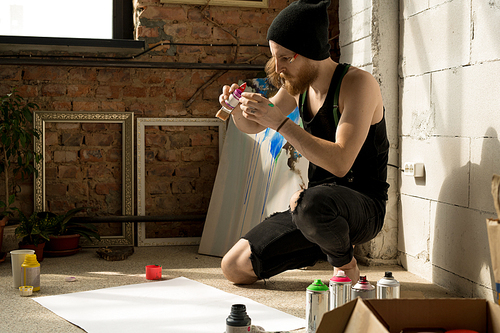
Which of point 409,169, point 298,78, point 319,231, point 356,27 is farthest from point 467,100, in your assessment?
point 356,27

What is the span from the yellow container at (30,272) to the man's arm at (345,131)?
1.17 meters

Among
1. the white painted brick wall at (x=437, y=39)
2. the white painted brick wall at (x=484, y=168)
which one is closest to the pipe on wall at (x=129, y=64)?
the white painted brick wall at (x=437, y=39)

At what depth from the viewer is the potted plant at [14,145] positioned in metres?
2.97

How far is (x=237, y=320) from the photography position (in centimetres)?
143

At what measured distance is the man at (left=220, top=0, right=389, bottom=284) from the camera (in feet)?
6.56

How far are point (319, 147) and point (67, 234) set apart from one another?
1925 millimetres

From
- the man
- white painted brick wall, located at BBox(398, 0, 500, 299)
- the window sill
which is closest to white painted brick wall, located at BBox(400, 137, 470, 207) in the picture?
white painted brick wall, located at BBox(398, 0, 500, 299)

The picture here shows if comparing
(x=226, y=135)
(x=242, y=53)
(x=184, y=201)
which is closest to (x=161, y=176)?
(x=184, y=201)

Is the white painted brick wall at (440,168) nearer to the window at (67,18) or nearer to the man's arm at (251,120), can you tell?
the man's arm at (251,120)

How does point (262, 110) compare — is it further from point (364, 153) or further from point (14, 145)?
point (14, 145)

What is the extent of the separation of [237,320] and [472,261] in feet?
4.16

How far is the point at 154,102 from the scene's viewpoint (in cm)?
349

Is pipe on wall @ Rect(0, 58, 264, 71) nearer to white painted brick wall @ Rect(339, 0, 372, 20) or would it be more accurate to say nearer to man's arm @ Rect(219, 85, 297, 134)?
white painted brick wall @ Rect(339, 0, 372, 20)

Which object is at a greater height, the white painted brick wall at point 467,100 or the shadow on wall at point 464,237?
the white painted brick wall at point 467,100
